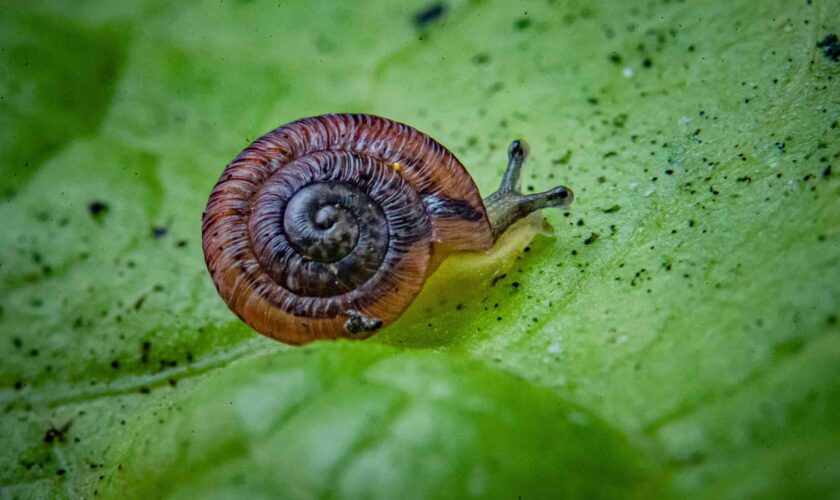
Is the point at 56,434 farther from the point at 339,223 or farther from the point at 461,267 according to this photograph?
the point at 461,267

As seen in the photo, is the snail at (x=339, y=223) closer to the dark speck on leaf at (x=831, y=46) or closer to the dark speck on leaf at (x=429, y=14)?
the dark speck on leaf at (x=429, y=14)

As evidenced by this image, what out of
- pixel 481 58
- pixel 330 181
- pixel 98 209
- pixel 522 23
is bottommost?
pixel 98 209

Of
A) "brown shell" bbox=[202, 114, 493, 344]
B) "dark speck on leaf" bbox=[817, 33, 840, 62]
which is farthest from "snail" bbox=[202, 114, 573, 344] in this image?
"dark speck on leaf" bbox=[817, 33, 840, 62]

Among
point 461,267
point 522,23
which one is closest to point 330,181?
point 461,267

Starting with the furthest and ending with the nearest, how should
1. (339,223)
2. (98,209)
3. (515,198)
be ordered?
(98,209) < (515,198) < (339,223)

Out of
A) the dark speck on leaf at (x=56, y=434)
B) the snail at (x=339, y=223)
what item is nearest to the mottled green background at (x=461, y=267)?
the dark speck on leaf at (x=56, y=434)

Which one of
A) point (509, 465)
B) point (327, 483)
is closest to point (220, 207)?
point (327, 483)
